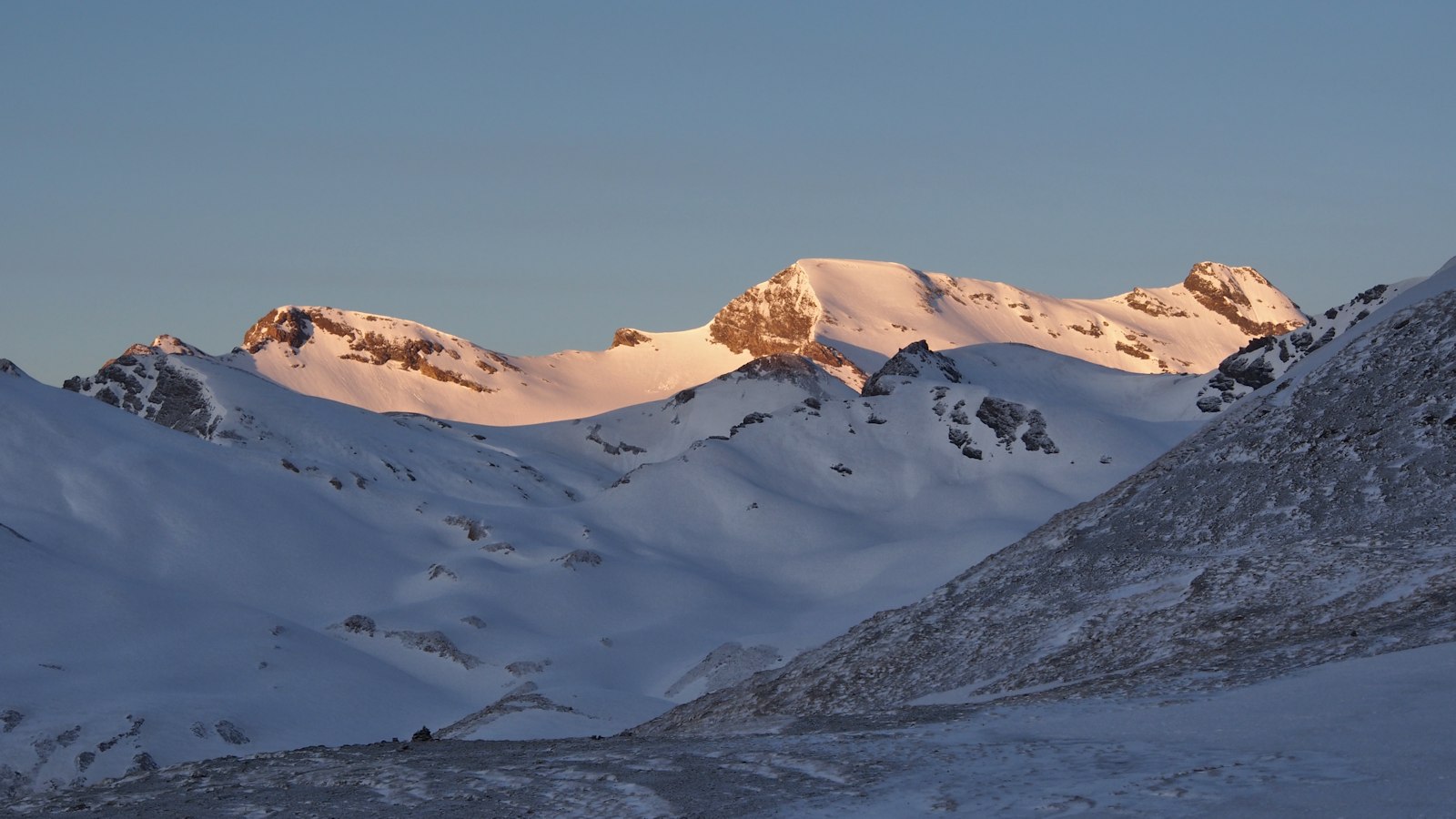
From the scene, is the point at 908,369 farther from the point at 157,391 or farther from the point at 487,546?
the point at 157,391

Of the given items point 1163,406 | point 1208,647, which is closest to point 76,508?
point 1208,647

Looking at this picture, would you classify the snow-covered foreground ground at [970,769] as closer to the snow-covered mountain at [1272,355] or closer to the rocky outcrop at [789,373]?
the snow-covered mountain at [1272,355]

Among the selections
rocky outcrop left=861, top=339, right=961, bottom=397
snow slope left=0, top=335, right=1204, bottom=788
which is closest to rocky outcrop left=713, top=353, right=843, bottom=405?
snow slope left=0, top=335, right=1204, bottom=788

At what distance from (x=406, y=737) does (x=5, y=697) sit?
15.0 m

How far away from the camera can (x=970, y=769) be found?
18.9 meters

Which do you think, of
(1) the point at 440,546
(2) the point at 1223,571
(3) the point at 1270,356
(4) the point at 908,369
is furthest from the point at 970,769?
(4) the point at 908,369

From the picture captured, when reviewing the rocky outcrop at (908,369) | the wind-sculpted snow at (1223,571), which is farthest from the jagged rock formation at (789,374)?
the wind-sculpted snow at (1223,571)

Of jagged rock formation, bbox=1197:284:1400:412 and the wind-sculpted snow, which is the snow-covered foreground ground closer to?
the wind-sculpted snow

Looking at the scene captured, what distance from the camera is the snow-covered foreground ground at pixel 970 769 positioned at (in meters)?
16.7

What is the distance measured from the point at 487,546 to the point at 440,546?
4898 millimetres

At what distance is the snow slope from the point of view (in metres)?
62.0

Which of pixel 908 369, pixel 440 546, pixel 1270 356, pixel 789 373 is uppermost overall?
pixel 789 373

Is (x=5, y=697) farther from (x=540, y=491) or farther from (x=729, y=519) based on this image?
(x=540, y=491)

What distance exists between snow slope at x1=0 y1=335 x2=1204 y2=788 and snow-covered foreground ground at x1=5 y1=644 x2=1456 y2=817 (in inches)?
936
